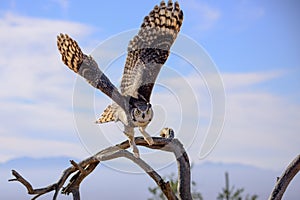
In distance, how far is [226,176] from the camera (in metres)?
12.0

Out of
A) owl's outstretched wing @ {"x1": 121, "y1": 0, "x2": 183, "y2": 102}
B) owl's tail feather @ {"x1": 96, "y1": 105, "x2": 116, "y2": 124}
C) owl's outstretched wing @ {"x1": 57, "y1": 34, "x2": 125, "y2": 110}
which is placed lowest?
owl's tail feather @ {"x1": 96, "y1": 105, "x2": 116, "y2": 124}

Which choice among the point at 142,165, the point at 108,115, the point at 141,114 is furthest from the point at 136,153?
the point at 108,115

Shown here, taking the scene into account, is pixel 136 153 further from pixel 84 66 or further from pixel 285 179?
pixel 285 179

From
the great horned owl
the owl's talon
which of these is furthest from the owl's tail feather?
the owl's talon

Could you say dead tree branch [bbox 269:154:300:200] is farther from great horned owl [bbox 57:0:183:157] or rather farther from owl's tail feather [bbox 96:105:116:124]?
owl's tail feather [bbox 96:105:116:124]

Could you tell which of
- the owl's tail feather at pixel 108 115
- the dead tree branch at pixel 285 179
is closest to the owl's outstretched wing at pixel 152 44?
the owl's tail feather at pixel 108 115

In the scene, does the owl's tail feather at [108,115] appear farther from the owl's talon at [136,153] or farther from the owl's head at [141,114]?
the owl's head at [141,114]

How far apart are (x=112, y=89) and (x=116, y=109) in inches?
9.6

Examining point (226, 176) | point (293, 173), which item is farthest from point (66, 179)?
point (226, 176)

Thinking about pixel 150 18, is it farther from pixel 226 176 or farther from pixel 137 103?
pixel 226 176

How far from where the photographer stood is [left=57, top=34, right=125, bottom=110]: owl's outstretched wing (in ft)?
22.9

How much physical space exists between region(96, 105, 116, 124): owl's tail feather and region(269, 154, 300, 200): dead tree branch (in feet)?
5.84

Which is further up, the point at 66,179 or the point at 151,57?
the point at 151,57

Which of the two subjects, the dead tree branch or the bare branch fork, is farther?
the bare branch fork
